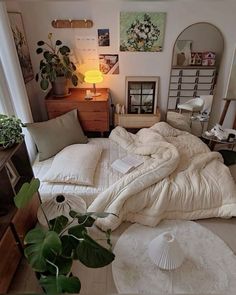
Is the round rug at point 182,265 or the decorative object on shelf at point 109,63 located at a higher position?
the decorative object on shelf at point 109,63

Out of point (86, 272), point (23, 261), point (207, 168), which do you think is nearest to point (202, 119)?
point (207, 168)

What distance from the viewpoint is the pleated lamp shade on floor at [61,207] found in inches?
56.6

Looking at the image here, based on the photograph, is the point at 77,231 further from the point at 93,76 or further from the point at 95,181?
the point at 93,76

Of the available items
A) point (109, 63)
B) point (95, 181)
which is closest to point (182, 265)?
point (95, 181)

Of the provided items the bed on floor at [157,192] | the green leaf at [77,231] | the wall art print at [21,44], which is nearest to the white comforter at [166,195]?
the bed on floor at [157,192]

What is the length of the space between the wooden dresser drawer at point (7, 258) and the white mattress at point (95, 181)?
16.9 inches

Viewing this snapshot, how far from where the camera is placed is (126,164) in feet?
6.41

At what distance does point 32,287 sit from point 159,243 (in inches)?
33.7

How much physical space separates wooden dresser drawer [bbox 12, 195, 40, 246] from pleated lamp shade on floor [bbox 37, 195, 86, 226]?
3.2 inches

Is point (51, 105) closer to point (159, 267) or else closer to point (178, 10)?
point (178, 10)

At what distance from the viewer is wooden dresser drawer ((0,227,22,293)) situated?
4.00 ft

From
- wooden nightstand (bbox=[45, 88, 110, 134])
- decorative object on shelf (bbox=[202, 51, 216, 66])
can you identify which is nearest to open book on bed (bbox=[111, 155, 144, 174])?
wooden nightstand (bbox=[45, 88, 110, 134])

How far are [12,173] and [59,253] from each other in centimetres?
73

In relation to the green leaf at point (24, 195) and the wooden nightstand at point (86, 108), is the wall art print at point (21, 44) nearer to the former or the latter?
the wooden nightstand at point (86, 108)
